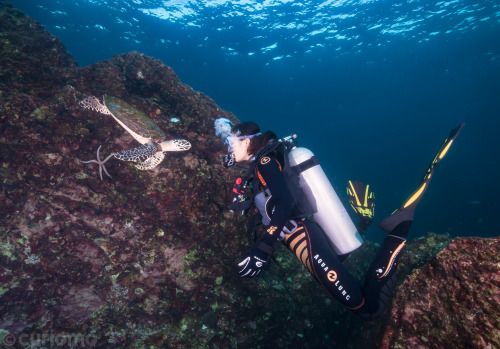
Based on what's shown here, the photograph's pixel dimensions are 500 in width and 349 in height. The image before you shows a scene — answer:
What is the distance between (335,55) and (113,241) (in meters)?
39.7

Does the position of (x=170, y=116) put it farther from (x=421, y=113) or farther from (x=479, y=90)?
(x=421, y=113)

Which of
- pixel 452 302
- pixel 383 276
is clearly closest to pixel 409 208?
pixel 383 276

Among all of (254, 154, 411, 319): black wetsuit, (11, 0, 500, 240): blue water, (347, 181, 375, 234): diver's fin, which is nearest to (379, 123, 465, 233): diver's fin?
(254, 154, 411, 319): black wetsuit

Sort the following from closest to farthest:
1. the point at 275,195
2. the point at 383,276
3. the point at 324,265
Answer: the point at 275,195
the point at 383,276
the point at 324,265

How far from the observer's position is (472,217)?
44469 mm

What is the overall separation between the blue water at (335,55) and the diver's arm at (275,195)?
55.2ft

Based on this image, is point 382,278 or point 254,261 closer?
point 254,261

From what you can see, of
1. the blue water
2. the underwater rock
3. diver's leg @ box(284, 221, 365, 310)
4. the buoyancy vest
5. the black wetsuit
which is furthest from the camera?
the blue water

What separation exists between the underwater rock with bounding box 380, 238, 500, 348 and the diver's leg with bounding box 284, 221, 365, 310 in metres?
0.56

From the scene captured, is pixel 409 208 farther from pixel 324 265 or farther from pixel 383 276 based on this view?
pixel 324 265

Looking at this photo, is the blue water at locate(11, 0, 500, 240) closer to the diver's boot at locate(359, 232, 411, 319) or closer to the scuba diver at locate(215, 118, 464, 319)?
the scuba diver at locate(215, 118, 464, 319)

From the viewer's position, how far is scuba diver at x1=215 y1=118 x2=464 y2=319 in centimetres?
290

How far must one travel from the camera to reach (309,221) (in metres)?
3.58

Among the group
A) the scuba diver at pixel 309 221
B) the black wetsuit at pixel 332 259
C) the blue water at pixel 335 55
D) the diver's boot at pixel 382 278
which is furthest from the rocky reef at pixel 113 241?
the blue water at pixel 335 55
